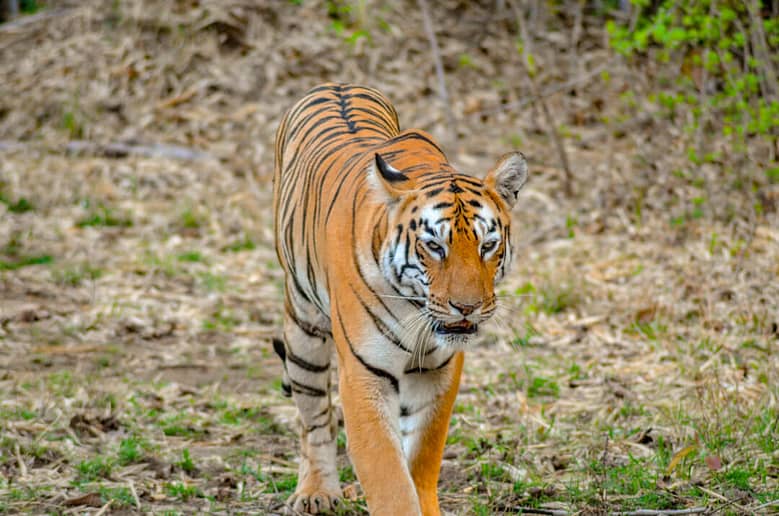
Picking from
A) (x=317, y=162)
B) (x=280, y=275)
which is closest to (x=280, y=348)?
(x=317, y=162)

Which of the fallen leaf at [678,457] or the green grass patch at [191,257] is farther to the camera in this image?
the green grass patch at [191,257]

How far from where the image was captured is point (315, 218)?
3945mm

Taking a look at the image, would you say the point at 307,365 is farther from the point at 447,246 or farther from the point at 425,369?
the point at 447,246

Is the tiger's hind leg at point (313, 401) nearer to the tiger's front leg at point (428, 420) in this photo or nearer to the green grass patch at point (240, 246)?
the tiger's front leg at point (428, 420)

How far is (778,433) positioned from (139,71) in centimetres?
871

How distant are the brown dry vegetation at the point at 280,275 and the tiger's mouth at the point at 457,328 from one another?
1.07ft

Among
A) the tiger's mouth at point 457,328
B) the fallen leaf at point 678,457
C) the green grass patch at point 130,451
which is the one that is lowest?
the green grass patch at point 130,451

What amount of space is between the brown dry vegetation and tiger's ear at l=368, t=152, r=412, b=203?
0.56 m

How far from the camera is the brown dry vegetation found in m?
4.37

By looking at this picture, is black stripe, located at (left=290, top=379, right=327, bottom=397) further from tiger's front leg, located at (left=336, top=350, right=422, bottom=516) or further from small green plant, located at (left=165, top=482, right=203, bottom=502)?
tiger's front leg, located at (left=336, top=350, right=422, bottom=516)

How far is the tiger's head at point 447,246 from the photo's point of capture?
10.3 ft

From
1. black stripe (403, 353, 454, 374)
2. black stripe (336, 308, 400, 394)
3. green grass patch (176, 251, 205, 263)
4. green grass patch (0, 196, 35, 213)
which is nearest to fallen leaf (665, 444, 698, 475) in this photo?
black stripe (403, 353, 454, 374)

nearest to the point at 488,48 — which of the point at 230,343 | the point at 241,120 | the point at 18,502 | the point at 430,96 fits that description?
the point at 430,96

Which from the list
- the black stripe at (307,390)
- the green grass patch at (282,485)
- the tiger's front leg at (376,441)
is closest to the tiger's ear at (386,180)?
the tiger's front leg at (376,441)
